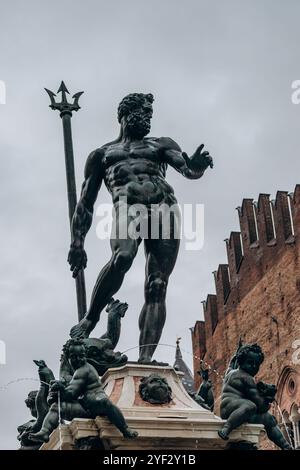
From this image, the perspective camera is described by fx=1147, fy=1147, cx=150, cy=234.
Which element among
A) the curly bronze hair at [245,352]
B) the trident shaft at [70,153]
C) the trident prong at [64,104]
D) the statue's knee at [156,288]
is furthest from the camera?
the trident prong at [64,104]

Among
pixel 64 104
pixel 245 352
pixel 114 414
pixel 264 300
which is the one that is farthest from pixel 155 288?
pixel 264 300

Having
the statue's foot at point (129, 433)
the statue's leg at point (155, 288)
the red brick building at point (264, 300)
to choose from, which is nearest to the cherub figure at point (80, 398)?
the statue's foot at point (129, 433)

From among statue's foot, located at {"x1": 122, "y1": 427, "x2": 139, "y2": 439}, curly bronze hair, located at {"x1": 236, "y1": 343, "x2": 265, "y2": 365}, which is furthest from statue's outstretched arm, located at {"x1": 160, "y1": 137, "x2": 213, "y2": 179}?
statue's foot, located at {"x1": 122, "y1": 427, "x2": 139, "y2": 439}

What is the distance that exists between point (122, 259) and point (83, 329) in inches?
28.4

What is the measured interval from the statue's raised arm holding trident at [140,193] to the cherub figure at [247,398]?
83cm

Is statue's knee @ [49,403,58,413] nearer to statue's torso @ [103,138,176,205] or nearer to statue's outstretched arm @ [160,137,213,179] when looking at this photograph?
statue's torso @ [103,138,176,205]

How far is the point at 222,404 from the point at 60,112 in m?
4.15

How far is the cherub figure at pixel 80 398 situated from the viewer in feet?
25.7

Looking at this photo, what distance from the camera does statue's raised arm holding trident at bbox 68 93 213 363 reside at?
9.09m

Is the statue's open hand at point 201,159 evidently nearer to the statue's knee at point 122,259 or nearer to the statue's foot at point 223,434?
the statue's knee at point 122,259

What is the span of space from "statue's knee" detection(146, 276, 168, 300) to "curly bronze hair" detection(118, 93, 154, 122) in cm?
148

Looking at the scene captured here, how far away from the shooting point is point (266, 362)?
111ft

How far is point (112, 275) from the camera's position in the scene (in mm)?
9094

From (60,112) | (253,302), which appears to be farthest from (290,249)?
(60,112)
